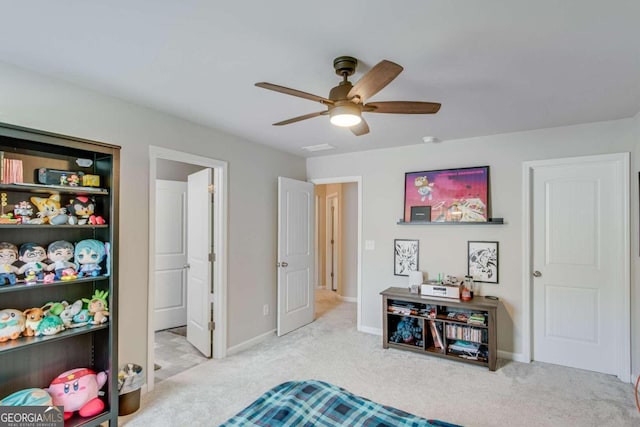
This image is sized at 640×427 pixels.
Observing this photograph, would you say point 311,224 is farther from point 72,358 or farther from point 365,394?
point 72,358

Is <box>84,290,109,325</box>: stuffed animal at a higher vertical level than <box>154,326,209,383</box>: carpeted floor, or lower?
higher

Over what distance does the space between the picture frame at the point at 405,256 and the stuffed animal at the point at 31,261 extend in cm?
347

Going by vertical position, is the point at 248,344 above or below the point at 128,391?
below

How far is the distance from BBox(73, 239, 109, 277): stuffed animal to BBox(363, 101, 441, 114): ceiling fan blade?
6.76ft

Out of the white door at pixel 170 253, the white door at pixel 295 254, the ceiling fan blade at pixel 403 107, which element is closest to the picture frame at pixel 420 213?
the white door at pixel 295 254

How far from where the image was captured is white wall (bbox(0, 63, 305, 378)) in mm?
2244

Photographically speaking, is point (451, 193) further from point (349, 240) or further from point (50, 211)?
point (50, 211)

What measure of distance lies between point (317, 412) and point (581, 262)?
3.24 meters

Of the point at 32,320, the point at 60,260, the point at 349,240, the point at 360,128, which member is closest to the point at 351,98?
Result: the point at 360,128

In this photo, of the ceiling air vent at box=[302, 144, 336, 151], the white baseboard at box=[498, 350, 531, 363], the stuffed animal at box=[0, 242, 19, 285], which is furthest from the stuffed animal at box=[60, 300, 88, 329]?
the white baseboard at box=[498, 350, 531, 363]

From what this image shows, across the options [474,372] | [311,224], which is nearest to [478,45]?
[474,372]

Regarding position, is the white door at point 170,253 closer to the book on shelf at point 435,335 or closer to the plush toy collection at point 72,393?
the plush toy collection at point 72,393

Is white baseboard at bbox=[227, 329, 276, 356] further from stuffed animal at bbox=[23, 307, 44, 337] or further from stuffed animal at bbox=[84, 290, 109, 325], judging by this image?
Answer: stuffed animal at bbox=[23, 307, 44, 337]

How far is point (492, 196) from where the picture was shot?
3.69 meters
